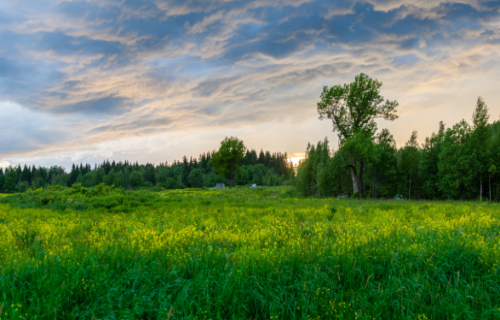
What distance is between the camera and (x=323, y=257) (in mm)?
4863

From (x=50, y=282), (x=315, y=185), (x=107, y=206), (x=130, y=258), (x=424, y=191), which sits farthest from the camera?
(x=315, y=185)

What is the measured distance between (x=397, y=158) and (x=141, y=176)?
113 metres

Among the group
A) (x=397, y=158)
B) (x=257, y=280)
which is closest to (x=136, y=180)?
(x=397, y=158)

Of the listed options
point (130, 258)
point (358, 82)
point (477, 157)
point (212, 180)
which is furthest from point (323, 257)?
point (212, 180)

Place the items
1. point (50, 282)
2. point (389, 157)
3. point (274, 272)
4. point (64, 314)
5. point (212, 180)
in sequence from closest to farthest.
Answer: point (64, 314), point (50, 282), point (274, 272), point (389, 157), point (212, 180)

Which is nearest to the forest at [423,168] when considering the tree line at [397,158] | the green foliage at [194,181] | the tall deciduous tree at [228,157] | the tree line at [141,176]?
the tree line at [397,158]

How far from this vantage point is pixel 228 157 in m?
81.2

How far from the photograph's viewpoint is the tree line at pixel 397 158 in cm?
3228

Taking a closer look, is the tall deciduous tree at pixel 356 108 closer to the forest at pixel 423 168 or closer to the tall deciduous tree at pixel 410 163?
the forest at pixel 423 168

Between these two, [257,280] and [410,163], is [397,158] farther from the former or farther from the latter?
[257,280]

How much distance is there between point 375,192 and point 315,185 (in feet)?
35.2

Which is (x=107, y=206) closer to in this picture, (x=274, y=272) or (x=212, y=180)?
(x=274, y=272)

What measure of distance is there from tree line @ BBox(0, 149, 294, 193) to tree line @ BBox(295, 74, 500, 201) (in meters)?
52.1

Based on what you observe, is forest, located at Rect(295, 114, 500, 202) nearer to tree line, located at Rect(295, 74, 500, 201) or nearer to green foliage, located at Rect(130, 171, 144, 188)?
tree line, located at Rect(295, 74, 500, 201)
